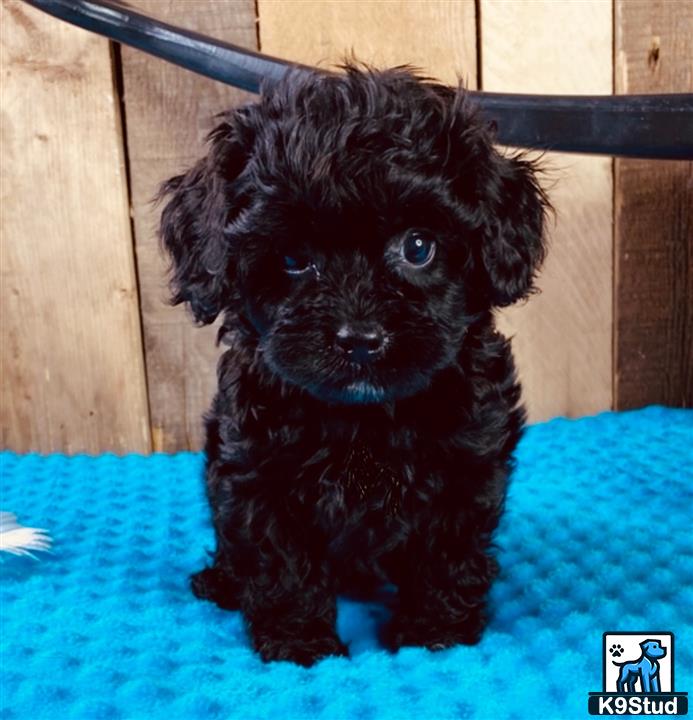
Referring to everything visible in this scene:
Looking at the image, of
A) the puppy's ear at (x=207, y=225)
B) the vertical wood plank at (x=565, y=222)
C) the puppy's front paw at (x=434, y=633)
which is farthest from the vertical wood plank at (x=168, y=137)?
the puppy's front paw at (x=434, y=633)

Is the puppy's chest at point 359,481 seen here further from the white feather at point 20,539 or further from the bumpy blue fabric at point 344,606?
the white feather at point 20,539

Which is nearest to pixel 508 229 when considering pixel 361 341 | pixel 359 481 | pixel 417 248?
pixel 417 248

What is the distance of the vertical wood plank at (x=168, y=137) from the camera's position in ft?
7.33

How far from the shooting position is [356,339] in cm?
117

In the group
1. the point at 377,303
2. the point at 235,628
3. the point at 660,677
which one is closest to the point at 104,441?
the point at 235,628

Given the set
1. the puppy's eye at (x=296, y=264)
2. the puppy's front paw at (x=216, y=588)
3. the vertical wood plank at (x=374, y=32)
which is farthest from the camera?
the vertical wood plank at (x=374, y=32)

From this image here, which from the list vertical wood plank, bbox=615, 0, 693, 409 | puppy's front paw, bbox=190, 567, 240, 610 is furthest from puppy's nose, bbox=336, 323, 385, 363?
vertical wood plank, bbox=615, 0, 693, 409

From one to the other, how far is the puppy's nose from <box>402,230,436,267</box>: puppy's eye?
12cm

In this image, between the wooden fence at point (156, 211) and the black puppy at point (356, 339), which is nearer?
the black puppy at point (356, 339)

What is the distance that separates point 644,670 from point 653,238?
52.9 inches

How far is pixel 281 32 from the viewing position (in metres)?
2.23

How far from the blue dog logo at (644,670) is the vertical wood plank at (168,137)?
136 centimetres

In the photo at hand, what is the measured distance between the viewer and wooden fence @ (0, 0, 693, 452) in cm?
223

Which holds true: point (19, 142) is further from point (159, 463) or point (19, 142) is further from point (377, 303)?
point (377, 303)
